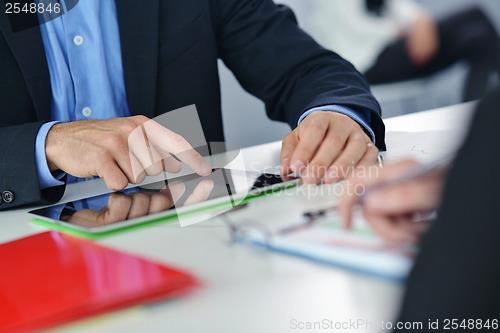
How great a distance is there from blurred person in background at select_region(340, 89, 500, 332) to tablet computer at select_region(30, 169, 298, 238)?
382 millimetres

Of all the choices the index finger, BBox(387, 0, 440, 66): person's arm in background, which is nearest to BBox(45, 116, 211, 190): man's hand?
the index finger

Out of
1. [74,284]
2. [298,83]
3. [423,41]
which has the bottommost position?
[423,41]

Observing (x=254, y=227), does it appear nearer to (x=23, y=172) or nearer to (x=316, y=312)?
(x=316, y=312)

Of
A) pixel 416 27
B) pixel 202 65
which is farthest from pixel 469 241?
pixel 416 27

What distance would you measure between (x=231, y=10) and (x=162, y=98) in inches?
11.4

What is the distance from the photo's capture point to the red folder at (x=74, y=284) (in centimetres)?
44

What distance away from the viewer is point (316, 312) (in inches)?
17.0

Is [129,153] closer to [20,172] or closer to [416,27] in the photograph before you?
[20,172]

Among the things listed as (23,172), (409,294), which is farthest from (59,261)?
(23,172)

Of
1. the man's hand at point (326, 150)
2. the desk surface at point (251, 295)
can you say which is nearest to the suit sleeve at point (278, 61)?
the man's hand at point (326, 150)

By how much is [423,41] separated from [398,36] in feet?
0.49

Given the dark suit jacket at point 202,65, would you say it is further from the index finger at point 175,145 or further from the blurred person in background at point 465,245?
the blurred person in background at point 465,245

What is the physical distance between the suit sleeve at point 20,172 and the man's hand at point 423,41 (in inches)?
97.2

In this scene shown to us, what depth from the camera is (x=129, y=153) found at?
0.92m
